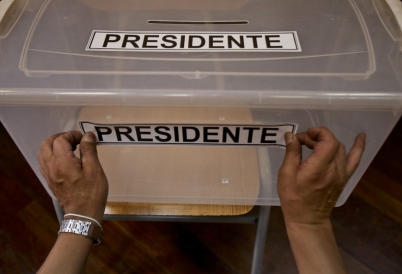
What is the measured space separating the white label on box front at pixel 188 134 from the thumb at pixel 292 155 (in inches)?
0.6

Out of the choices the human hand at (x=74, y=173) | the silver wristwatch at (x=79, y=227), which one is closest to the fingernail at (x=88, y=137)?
the human hand at (x=74, y=173)

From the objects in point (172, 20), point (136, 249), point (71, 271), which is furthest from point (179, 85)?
point (136, 249)

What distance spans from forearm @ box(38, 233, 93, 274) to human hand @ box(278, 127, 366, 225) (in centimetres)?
29

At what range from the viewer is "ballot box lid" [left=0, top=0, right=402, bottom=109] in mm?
414

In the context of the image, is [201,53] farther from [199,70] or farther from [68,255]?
[68,255]

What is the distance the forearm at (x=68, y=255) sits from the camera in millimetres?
474

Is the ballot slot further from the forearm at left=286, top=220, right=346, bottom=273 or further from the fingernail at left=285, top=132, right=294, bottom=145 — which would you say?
the forearm at left=286, top=220, right=346, bottom=273

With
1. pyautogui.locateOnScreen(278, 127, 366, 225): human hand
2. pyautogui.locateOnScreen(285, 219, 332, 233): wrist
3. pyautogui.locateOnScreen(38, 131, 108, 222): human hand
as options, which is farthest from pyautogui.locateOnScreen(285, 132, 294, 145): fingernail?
pyautogui.locateOnScreen(38, 131, 108, 222): human hand

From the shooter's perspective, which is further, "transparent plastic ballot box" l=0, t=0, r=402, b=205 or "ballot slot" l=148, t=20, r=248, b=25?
"ballot slot" l=148, t=20, r=248, b=25

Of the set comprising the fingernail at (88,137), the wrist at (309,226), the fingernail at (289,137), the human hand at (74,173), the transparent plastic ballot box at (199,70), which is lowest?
the wrist at (309,226)

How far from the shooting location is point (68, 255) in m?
0.48

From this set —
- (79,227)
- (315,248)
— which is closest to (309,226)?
(315,248)

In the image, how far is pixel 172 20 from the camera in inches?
21.0

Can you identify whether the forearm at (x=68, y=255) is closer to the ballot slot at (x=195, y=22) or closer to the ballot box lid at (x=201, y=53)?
the ballot box lid at (x=201, y=53)
